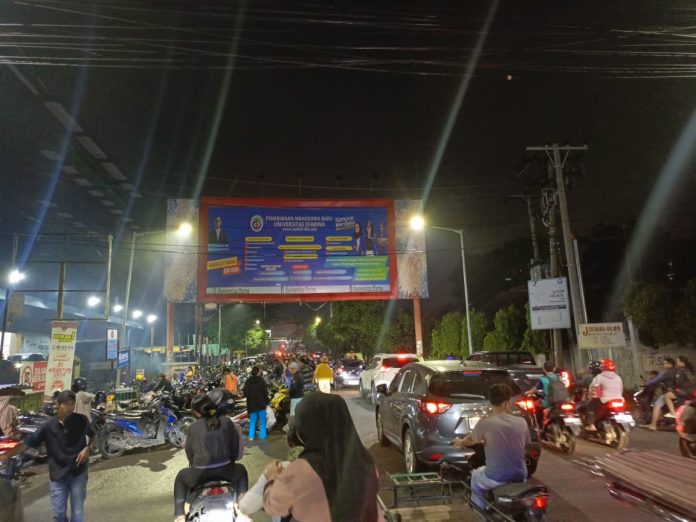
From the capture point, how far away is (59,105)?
62.3 feet

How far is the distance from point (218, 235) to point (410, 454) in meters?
19.5

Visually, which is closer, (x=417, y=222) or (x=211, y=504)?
(x=211, y=504)

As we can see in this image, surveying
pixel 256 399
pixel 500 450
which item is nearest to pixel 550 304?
pixel 256 399

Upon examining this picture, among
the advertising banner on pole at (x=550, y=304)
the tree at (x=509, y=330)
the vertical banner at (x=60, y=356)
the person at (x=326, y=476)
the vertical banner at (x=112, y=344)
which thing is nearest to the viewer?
the person at (x=326, y=476)

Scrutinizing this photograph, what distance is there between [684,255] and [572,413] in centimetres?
3055

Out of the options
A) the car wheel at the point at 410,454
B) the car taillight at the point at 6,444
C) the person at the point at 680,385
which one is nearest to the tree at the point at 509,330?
the person at the point at 680,385

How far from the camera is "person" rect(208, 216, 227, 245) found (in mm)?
25391

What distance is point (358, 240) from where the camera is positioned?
26.2m

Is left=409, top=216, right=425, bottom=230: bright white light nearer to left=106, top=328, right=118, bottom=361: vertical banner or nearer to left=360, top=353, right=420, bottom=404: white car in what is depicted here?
left=360, top=353, right=420, bottom=404: white car

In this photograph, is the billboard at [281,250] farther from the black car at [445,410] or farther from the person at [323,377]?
the black car at [445,410]

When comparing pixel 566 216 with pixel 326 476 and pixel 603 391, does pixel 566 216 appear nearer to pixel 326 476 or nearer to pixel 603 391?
A: pixel 603 391

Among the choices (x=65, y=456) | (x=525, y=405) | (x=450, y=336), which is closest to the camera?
(x=65, y=456)

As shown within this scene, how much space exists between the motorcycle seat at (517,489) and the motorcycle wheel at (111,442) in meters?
8.89

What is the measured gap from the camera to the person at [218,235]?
1000 inches
